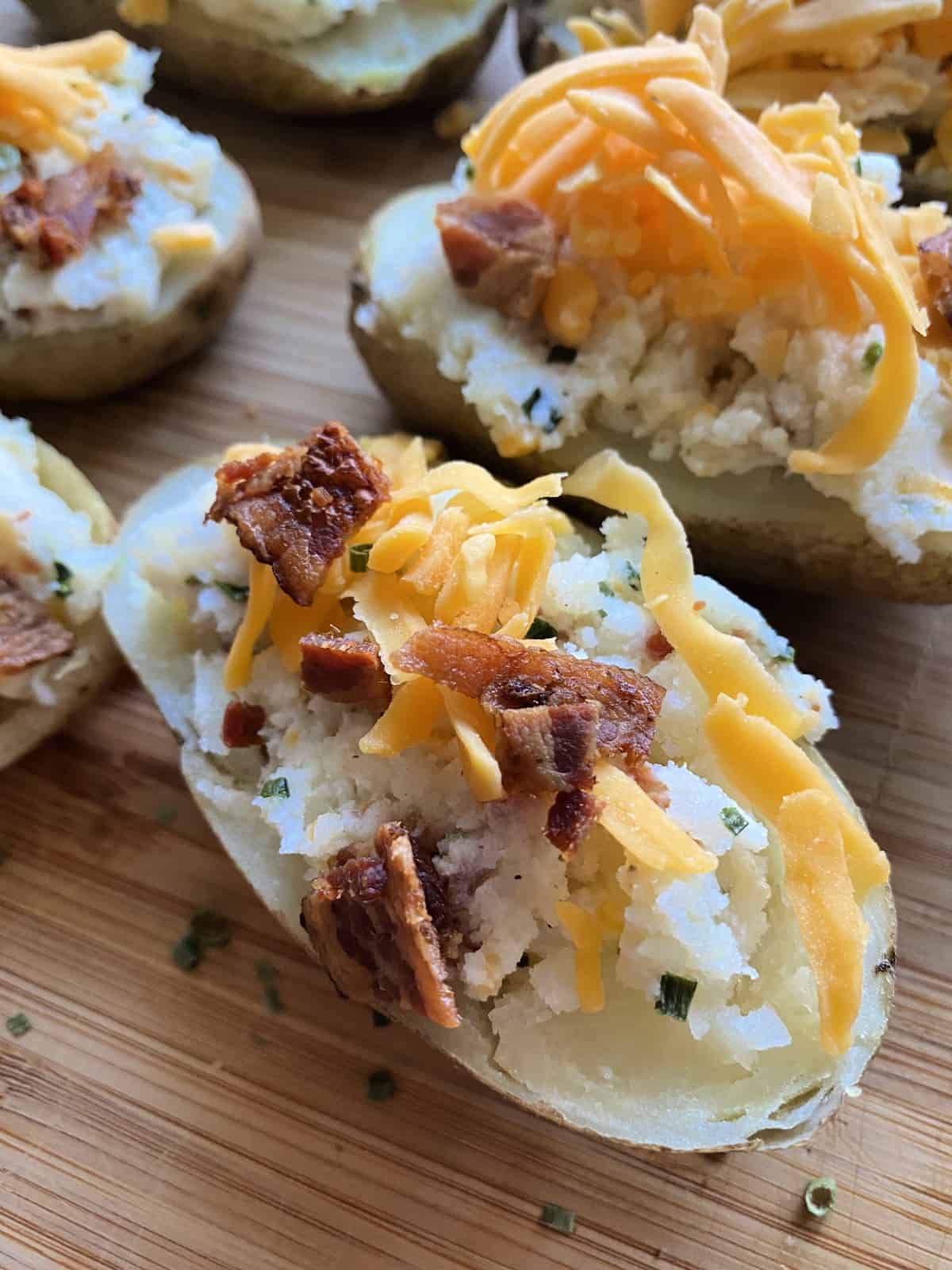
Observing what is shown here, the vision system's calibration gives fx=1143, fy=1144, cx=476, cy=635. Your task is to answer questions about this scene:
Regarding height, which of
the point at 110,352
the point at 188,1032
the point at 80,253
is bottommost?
the point at 188,1032

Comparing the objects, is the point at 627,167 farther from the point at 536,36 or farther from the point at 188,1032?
the point at 188,1032

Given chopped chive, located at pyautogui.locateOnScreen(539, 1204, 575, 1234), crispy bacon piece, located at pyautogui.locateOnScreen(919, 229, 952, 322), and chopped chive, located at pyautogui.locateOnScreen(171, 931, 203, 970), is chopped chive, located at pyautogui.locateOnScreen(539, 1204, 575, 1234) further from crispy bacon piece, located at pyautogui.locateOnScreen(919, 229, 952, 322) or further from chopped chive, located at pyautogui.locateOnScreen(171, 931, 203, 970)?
crispy bacon piece, located at pyautogui.locateOnScreen(919, 229, 952, 322)

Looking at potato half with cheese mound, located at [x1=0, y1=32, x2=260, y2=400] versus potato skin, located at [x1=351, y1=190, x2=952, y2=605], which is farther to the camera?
potato half with cheese mound, located at [x1=0, y1=32, x2=260, y2=400]

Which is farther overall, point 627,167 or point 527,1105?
point 627,167

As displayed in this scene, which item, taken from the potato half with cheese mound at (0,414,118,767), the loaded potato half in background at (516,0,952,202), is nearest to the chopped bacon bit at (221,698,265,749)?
the potato half with cheese mound at (0,414,118,767)

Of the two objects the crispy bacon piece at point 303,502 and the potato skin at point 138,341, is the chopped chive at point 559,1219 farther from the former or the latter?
the potato skin at point 138,341

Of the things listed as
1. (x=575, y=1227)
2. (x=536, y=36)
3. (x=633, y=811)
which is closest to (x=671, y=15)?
(x=536, y=36)

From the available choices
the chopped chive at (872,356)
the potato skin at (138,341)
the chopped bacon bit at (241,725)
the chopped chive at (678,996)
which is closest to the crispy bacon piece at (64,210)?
the potato skin at (138,341)
